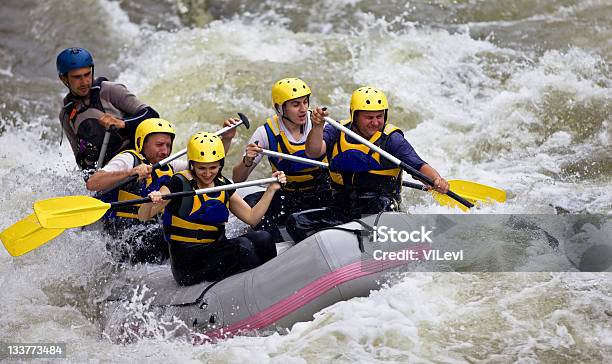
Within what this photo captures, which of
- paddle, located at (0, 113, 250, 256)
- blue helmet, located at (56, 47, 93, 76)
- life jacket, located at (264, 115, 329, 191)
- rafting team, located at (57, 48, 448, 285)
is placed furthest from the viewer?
blue helmet, located at (56, 47, 93, 76)

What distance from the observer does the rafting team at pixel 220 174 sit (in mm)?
6082

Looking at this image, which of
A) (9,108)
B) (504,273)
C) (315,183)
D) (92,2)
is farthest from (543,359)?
(92,2)

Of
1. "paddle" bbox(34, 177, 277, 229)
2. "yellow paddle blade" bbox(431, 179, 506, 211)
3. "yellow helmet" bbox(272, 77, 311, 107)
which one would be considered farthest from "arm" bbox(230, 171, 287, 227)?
"yellow paddle blade" bbox(431, 179, 506, 211)

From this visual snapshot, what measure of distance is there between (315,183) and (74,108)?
205 centimetres

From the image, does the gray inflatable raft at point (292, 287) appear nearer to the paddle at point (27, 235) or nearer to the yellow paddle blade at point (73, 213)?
the yellow paddle blade at point (73, 213)

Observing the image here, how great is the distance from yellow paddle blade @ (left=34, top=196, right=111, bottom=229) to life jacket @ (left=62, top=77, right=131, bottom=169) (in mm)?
924

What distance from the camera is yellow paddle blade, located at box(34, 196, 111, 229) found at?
20.6 ft

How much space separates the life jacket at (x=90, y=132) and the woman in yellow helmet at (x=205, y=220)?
126cm

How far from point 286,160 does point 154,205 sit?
122 cm

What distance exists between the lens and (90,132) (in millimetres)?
7219

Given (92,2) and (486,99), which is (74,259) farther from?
(92,2)

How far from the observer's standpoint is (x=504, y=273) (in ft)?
20.9

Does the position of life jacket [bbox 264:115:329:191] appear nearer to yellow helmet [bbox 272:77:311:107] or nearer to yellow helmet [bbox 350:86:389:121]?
yellow helmet [bbox 272:77:311:107]

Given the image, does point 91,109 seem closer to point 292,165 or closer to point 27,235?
point 27,235
